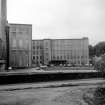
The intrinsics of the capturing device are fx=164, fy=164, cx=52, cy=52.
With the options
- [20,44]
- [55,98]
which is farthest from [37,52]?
[55,98]

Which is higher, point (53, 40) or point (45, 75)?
point (53, 40)

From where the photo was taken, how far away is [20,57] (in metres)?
67.8

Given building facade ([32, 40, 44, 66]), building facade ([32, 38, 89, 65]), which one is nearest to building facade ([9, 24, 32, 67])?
building facade ([32, 38, 89, 65])

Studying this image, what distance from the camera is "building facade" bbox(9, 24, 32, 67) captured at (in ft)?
221

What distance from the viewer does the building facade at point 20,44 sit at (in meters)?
67.2

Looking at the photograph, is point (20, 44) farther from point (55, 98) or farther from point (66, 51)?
point (55, 98)

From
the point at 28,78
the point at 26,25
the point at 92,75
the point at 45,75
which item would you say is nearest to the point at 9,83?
the point at 28,78

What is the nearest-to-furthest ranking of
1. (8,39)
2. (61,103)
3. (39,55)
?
(61,103)
(8,39)
(39,55)

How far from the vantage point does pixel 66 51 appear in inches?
4043

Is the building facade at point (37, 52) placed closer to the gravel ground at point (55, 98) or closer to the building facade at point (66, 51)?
the building facade at point (66, 51)

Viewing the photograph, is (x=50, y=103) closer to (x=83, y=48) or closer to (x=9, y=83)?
(x=9, y=83)

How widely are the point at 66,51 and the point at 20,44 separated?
39.8m

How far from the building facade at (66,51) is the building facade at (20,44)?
103ft

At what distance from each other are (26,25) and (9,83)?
5410 centimetres
